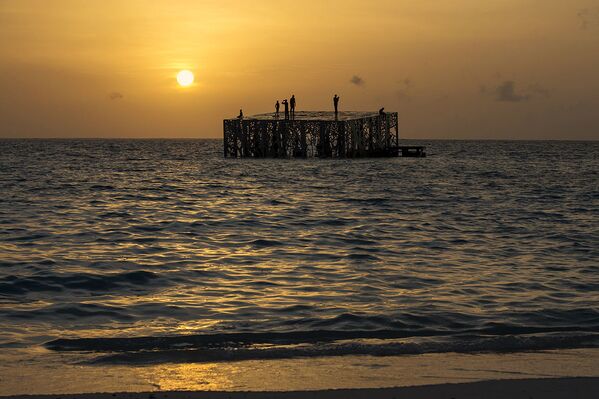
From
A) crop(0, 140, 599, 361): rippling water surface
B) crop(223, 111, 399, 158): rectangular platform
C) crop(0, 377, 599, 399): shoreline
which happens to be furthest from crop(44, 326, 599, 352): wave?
crop(223, 111, 399, 158): rectangular platform

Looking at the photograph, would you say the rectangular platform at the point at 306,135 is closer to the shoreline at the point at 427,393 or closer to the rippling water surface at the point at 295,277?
the rippling water surface at the point at 295,277

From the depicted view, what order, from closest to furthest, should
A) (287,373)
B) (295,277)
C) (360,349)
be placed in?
(287,373)
(360,349)
(295,277)

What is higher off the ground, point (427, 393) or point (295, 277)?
point (427, 393)

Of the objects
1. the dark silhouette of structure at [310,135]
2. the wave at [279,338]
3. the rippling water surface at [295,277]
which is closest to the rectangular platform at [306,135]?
the dark silhouette of structure at [310,135]

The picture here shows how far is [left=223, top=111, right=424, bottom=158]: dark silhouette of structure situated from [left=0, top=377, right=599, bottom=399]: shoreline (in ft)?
234

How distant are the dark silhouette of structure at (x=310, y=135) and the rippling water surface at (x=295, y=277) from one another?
4901 cm

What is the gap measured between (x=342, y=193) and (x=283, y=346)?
28.9m

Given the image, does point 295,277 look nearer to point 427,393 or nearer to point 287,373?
point 287,373

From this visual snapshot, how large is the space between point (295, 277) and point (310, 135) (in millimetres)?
68326

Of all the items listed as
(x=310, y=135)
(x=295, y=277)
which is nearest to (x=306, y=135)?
(x=310, y=135)

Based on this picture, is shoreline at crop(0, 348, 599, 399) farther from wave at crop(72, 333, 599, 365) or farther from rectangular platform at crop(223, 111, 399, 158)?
rectangular platform at crop(223, 111, 399, 158)

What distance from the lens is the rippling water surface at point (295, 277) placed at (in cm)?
1005

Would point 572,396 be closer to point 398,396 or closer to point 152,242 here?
point 398,396

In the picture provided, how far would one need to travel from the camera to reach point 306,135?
8256 centimetres
